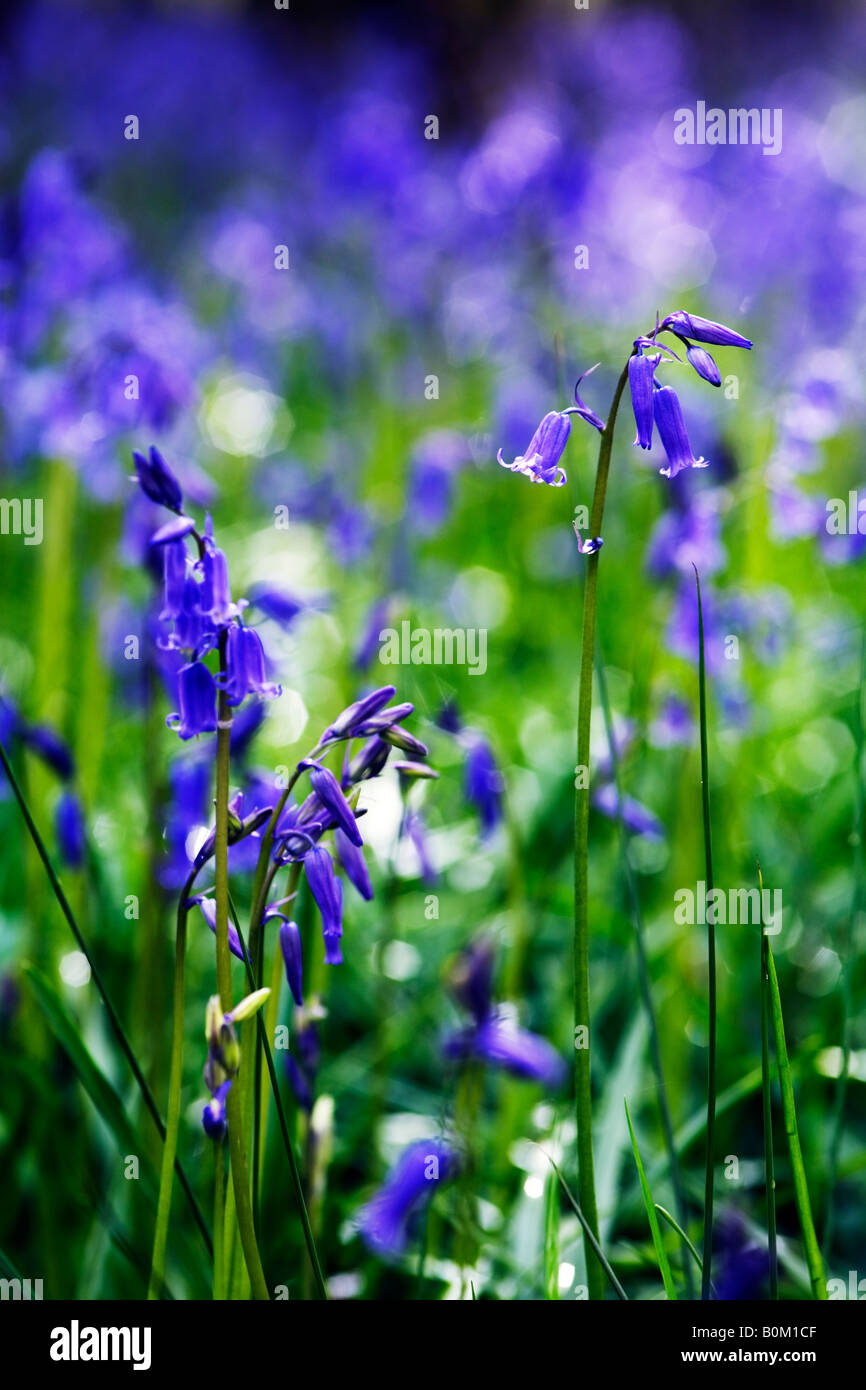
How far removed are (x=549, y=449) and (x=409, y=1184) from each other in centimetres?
124

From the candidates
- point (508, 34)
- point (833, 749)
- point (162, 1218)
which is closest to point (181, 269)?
point (508, 34)

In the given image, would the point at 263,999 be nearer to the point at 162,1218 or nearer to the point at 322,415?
the point at 162,1218

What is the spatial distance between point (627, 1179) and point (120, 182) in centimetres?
1000

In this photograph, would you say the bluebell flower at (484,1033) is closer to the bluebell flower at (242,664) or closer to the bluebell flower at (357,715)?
A: the bluebell flower at (357,715)

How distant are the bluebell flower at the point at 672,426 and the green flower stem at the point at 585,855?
5cm

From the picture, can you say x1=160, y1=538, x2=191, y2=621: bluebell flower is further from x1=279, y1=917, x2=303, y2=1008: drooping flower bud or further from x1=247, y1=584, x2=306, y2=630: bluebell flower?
x1=247, y1=584, x2=306, y2=630: bluebell flower

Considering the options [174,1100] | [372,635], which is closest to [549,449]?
[174,1100]

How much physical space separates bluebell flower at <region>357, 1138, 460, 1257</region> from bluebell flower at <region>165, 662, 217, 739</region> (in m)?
0.90

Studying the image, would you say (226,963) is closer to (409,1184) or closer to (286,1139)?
(286,1139)

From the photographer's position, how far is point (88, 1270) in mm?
2240

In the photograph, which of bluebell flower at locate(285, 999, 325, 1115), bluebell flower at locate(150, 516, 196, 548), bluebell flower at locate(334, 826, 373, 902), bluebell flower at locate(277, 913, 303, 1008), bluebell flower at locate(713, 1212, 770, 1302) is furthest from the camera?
bluebell flower at locate(713, 1212, 770, 1302)

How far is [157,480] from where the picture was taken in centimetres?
149

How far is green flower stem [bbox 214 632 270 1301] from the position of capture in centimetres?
145

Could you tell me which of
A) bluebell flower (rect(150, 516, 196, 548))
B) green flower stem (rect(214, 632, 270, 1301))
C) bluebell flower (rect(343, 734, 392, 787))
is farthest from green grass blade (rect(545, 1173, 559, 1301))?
bluebell flower (rect(150, 516, 196, 548))
